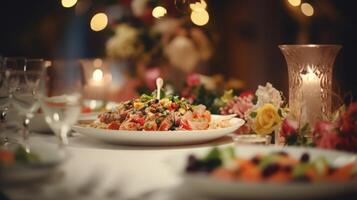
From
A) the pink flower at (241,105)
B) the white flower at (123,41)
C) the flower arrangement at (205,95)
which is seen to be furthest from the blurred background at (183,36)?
the pink flower at (241,105)

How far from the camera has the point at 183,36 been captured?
3.20 metres

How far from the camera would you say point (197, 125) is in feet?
4.55

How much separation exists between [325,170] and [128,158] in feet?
1.58

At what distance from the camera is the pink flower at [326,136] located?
110 cm

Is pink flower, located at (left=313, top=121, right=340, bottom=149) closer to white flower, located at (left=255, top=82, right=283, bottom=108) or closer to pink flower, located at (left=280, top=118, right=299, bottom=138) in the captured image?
pink flower, located at (left=280, top=118, right=299, bottom=138)

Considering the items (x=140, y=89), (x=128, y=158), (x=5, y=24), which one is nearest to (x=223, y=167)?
(x=128, y=158)

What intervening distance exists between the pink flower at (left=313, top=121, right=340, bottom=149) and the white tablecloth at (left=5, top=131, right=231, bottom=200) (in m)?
0.31

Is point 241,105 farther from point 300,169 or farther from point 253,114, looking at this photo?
point 300,169

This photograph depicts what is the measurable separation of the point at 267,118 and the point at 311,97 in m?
0.13

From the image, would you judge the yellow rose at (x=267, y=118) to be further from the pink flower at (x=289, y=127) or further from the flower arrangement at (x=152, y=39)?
the flower arrangement at (x=152, y=39)

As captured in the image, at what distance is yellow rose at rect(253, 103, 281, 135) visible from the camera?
1.31 meters

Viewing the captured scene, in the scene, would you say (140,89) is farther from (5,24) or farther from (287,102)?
(5,24)

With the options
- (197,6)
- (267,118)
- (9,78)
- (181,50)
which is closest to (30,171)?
(9,78)

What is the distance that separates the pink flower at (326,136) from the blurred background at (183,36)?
38.2 inches
